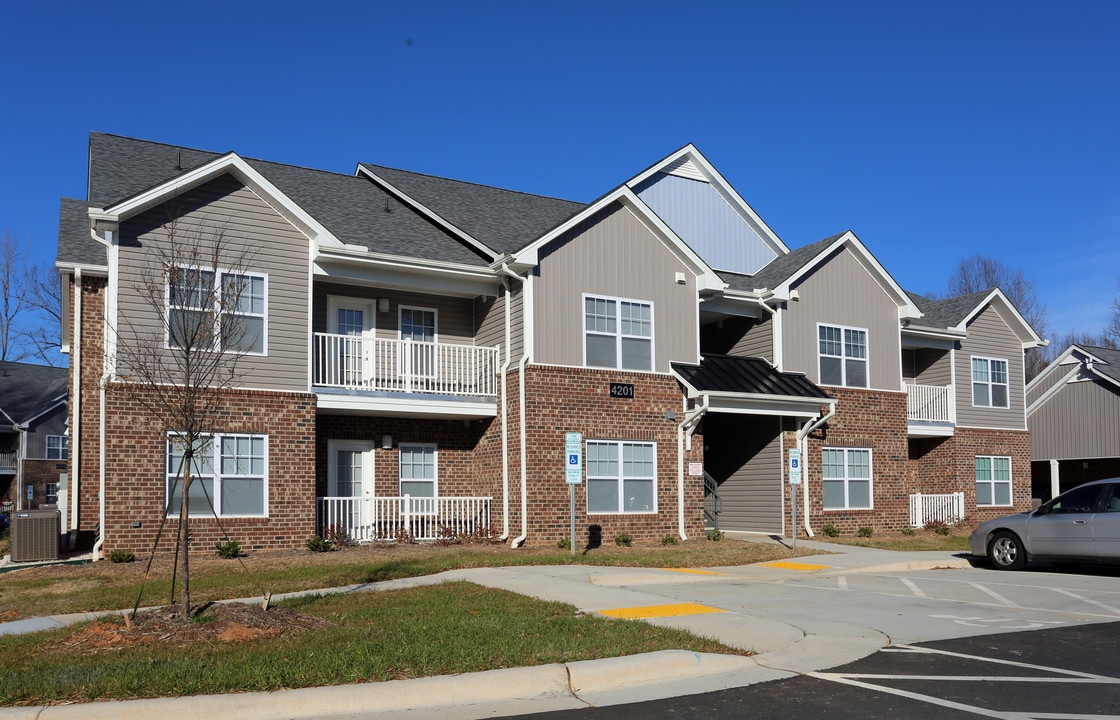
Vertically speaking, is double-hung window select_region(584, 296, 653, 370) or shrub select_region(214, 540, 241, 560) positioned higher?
double-hung window select_region(584, 296, 653, 370)

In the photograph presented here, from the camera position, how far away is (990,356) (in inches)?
1233

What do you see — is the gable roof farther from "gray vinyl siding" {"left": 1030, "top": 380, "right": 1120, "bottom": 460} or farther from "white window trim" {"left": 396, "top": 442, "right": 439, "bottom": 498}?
"gray vinyl siding" {"left": 1030, "top": 380, "right": 1120, "bottom": 460}

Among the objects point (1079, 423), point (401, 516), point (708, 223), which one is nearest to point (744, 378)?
point (708, 223)

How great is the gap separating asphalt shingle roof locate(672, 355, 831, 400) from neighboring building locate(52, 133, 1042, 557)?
9 cm

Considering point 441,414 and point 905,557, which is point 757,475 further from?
point 441,414

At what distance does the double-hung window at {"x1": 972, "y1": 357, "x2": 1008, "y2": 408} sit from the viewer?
30891 mm

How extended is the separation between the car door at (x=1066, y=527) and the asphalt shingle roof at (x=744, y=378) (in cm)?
701

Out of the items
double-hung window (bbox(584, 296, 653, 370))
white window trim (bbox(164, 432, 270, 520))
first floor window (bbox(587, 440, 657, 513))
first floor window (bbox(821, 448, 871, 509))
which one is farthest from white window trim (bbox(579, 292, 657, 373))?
white window trim (bbox(164, 432, 270, 520))

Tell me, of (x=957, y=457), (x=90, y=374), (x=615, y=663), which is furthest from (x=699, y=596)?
(x=957, y=457)

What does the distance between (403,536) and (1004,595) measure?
1128 cm

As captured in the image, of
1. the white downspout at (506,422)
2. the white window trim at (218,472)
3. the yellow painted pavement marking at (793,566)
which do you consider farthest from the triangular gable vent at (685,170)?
the white window trim at (218,472)

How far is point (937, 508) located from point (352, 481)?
16.6 meters

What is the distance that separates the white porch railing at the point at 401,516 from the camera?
66.8 feet

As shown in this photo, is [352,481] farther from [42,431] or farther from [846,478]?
[42,431]
